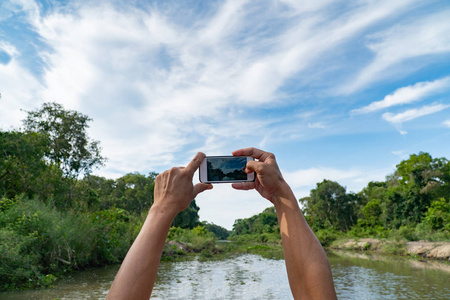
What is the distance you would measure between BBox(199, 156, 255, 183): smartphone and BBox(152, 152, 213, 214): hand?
0.29 meters

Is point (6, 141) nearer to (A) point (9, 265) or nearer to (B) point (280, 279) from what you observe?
(A) point (9, 265)

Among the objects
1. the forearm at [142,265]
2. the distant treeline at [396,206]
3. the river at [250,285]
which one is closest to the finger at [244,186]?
the forearm at [142,265]

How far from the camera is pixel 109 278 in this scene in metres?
9.30

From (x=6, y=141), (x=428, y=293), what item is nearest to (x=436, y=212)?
(x=428, y=293)

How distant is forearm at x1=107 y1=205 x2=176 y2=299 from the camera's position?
37.4 inches

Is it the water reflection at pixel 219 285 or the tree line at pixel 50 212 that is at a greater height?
the tree line at pixel 50 212

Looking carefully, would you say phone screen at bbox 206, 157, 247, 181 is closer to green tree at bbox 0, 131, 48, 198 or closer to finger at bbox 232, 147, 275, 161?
finger at bbox 232, 147, 275, 161

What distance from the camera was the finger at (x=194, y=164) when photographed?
1.15 m

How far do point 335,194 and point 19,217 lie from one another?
32613mm

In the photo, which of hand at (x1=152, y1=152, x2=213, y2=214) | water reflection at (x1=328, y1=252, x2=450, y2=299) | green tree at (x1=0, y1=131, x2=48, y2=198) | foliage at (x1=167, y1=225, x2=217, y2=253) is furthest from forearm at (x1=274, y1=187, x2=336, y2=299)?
foliage at (x1=167, y1=225, x2=217, y2=253)

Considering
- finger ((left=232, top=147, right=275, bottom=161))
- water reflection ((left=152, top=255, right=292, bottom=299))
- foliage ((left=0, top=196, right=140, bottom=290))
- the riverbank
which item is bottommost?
the riverbank

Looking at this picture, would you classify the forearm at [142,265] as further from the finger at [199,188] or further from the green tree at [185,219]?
the green tree at [185,219]

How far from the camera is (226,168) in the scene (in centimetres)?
144

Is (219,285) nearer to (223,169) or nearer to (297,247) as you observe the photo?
(223,169)
